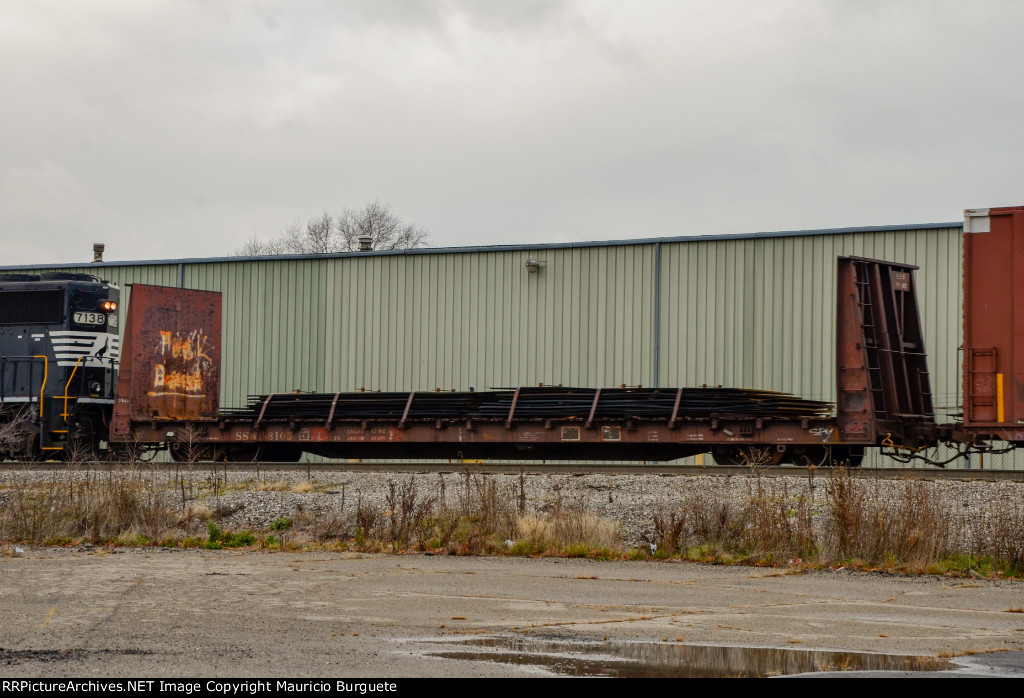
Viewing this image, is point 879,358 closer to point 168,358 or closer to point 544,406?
point 544,406

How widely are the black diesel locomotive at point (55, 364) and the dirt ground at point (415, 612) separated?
10.6 m

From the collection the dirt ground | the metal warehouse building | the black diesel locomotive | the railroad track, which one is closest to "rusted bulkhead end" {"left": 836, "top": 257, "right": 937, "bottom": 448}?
the railroad track

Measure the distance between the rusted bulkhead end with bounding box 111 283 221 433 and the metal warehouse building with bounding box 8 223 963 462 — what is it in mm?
6266

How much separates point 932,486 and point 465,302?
50.7 ft

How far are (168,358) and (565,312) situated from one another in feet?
31.4

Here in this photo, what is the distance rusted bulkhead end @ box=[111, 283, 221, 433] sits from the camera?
68.3 feet

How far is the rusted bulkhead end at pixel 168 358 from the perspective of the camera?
2081cm

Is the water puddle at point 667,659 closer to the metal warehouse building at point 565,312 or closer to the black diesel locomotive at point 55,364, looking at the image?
the black diesel locomotive at point 55,364

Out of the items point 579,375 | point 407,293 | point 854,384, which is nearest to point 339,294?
point 407,293

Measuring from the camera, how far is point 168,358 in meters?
21.5

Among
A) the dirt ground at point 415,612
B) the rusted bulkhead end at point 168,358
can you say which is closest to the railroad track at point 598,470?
the rusted bulkhead end at point 168,358

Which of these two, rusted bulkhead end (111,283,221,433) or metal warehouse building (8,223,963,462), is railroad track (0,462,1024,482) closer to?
rusted bulkhead end (111,283,221,433)

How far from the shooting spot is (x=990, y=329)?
15195 millimetres

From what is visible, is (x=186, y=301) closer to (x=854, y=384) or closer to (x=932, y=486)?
(x=854, y=384)
